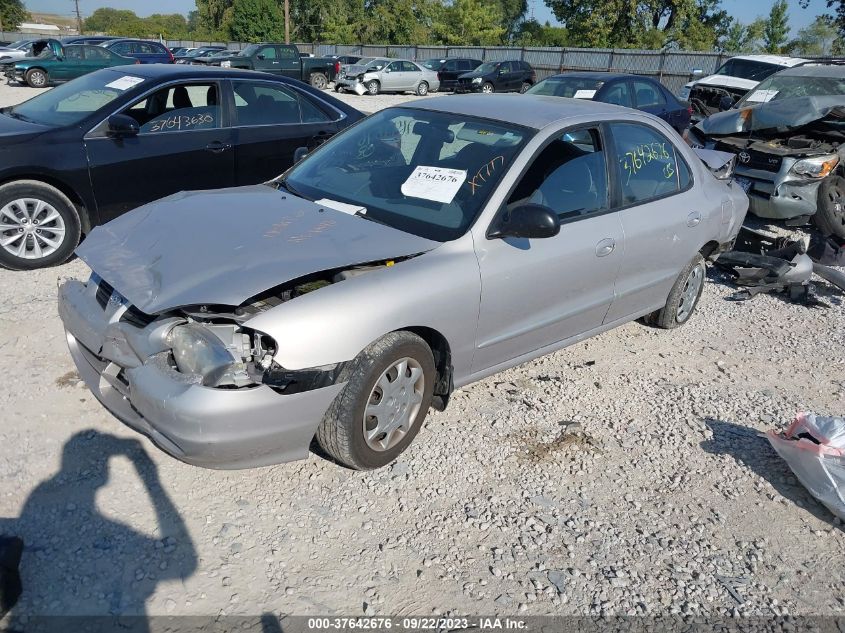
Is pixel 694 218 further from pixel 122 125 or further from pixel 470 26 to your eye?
pixel 470 26

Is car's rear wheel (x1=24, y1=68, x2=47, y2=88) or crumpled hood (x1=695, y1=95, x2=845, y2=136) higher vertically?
crumpled hood (x1=695, y1=95, x2=845, y2=136)

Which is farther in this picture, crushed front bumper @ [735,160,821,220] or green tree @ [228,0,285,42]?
green tree @ [228,0,285,42]

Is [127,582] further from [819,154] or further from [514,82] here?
[514,82]

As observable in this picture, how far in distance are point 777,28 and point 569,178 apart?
211ft

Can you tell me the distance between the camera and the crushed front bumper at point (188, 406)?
2643 millimetres

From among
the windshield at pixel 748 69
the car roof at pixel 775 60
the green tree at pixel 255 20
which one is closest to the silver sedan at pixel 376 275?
the windshield at pixel 748 69

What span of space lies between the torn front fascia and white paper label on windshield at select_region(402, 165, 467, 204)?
3.85 feet

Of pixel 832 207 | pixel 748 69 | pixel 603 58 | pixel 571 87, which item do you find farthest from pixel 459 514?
pixel 603 58

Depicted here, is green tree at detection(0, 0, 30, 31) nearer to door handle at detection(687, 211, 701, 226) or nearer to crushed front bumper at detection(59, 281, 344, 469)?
crushed front bumper at detection(59, 281, 344, 469)

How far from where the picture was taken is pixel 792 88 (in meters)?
9.63

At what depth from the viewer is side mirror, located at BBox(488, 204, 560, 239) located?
3.26m

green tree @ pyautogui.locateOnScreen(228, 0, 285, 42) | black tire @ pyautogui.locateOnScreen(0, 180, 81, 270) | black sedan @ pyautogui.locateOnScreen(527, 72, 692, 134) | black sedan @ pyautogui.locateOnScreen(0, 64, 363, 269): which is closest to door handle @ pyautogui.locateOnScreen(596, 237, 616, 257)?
black sedan @ pyautogui.locateOnScreen(0, 64, 363, 269)

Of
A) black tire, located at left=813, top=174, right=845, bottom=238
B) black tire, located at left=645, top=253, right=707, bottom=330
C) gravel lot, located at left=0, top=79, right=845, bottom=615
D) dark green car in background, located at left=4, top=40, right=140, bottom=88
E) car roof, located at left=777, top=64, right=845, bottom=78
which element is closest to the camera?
gravel lot, located at left=0, top=79, right=845, bottom=615

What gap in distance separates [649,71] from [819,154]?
26.3 meters
